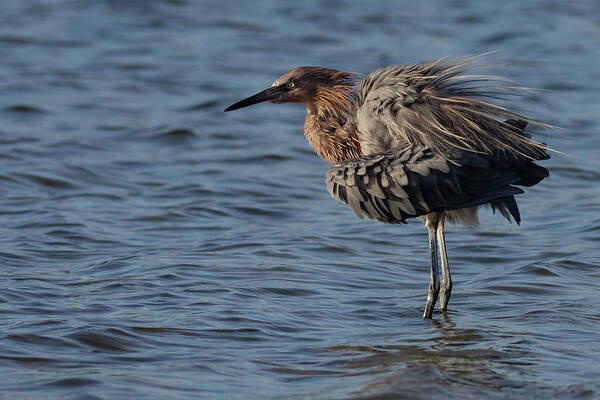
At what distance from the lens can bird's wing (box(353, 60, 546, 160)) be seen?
762 cm

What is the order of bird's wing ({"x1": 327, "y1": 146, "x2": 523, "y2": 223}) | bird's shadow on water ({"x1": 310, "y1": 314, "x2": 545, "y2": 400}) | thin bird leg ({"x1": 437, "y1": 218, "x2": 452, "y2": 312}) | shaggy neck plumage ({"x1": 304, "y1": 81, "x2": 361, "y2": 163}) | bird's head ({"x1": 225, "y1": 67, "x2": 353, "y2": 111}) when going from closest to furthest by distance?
bird's shadow on water ({"x1": 310, "y1": 314, "x2": 545, "y2": 400}), bird's wing ({"x1": 327, "y1": 146, "x2": 523, "y2": 223}), thin bird leg ({"x1": 437, "y1": 218, "x2": 452, "y2": 312}), shaggy neck plumage ({"x1": 304, "y1": 81, "x2": 361, "y2": 163}), bird's head ({"x1": 225, "y1": 67, "x2": 353, "y2": 111})

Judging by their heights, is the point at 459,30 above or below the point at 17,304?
above

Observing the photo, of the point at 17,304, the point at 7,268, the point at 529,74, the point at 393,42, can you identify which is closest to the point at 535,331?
the point at 17,304

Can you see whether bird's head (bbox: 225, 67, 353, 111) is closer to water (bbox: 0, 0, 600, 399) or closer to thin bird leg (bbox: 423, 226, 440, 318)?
water (bbox: 0, 0, 600, 399)

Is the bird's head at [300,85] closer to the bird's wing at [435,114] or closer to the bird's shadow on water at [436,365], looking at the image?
the bird's wing at [435,114]

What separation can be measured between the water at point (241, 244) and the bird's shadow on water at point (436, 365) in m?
0.02

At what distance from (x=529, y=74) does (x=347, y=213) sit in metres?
7.61

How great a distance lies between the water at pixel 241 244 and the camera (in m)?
6.63

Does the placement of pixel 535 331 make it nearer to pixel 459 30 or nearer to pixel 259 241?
pixel 259 241

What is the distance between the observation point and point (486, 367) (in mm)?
6738

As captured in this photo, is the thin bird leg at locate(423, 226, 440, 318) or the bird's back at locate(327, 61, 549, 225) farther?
the thin bird leg at locate(423, 226, 440, 318)

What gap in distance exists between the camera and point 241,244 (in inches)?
394

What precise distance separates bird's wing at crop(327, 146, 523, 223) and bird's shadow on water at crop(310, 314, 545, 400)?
97 cm

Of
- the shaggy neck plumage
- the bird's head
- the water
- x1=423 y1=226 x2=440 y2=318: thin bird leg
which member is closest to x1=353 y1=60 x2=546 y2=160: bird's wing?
the shaggy neck plumage
